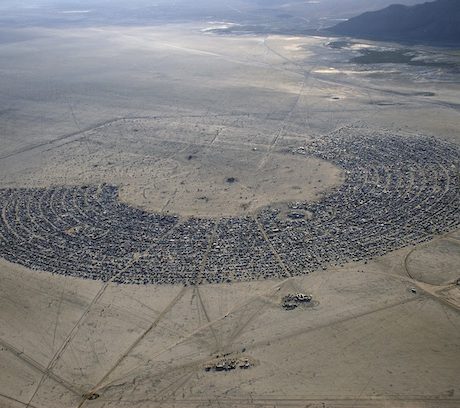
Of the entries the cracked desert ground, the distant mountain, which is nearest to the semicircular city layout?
the cracked desert ground

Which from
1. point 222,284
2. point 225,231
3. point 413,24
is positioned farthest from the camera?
point 413,24

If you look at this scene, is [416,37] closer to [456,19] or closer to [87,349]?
[456,19]

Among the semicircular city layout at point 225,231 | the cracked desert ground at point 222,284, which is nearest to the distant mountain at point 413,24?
the cracked desert ground at point 222,284

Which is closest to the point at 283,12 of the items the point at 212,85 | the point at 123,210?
the point at 212,85

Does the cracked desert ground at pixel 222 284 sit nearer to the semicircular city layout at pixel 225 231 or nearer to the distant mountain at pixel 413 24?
the semicircular city layout at pixel 225 231

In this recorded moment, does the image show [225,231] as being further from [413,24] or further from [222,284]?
[413,24]

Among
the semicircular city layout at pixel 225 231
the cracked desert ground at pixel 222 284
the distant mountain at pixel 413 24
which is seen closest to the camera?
the cracked desert ground at pixel 222 284

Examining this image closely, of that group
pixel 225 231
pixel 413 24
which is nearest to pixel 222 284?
pixel 225 231
